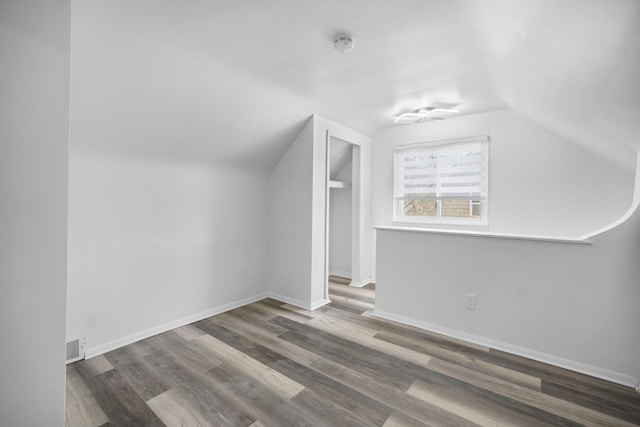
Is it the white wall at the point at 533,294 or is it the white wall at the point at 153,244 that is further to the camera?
the white wall at the point at 153,244

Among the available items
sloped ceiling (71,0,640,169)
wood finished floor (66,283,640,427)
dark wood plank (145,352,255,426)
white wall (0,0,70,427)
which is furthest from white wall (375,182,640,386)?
white wall (0,0,70,427)

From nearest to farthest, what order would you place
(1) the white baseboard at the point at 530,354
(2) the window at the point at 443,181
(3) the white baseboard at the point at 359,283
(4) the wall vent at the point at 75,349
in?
(1) the white baseboard at the point at 530,354 < (4) the wall vent at the point at 75,349 < (2) the window at the point at 443,181 < (3) the white baseboard at the point at 359,283

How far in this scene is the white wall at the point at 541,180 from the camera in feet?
9.55

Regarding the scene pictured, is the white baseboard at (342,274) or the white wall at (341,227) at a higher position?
the white wall at (341,227)

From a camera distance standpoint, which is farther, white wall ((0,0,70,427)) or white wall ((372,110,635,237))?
white wall ((372,110,635,237))

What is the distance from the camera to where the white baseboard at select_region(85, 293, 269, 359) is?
231 centimetres

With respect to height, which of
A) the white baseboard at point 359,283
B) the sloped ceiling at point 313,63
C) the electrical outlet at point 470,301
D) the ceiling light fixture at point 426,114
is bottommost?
the white baseboard at point 359,283

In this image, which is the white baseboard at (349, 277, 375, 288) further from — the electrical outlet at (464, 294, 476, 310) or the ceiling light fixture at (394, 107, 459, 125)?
the ceiling light fixture at (394, 107, 459, 125)

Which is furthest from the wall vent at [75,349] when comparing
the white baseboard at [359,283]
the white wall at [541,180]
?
the white wall at [541,180]

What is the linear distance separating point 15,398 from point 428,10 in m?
2.70

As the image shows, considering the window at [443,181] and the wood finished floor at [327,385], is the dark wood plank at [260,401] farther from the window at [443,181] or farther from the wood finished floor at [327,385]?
the window at [443,181]

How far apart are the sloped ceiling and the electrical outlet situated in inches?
63.7

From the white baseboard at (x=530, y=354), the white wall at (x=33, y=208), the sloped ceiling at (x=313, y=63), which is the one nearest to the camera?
the white wall at (x=33, y=208)

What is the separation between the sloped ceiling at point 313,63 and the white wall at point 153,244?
25cm
